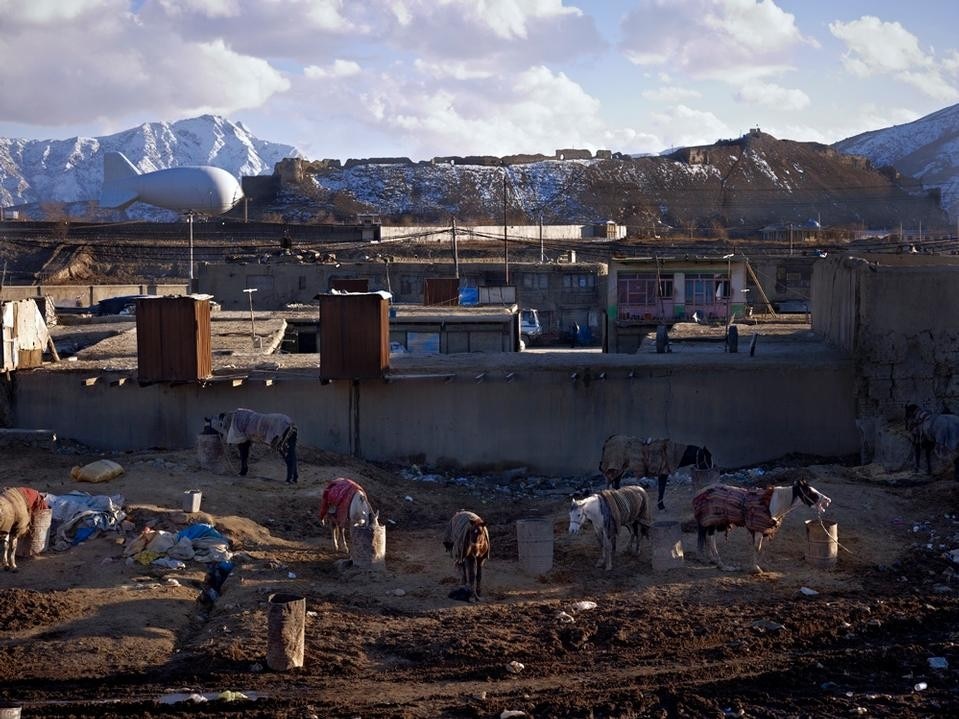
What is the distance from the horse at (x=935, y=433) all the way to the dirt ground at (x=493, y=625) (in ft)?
3.50

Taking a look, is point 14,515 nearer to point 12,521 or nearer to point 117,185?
point 12,521

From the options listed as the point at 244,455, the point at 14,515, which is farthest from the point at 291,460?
the point at 14,515

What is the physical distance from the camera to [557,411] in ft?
75.6

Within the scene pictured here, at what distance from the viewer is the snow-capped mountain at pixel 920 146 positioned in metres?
130

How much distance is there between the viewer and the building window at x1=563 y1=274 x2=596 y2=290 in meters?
48.9

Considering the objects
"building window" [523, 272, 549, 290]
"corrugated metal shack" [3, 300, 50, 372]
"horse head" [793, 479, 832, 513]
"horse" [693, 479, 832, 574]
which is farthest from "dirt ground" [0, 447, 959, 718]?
"building window" [523, 272, 549, 290]

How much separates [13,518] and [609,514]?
23.0 ft

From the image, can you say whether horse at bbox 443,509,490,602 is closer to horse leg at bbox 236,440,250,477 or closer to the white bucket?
the white bucket

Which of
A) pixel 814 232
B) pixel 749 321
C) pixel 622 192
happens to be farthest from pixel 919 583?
pixel 622 192

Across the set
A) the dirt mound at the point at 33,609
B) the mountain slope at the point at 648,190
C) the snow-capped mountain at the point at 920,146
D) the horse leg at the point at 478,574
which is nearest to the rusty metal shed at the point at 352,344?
the horse leg at the point at 478,574

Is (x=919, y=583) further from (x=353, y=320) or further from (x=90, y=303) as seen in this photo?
(x=90, y=303)

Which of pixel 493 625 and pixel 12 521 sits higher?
pixel 12 521

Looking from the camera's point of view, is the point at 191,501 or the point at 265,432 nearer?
the point at 191,501

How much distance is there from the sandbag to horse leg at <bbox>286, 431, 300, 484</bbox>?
Result: 8.23 feet
